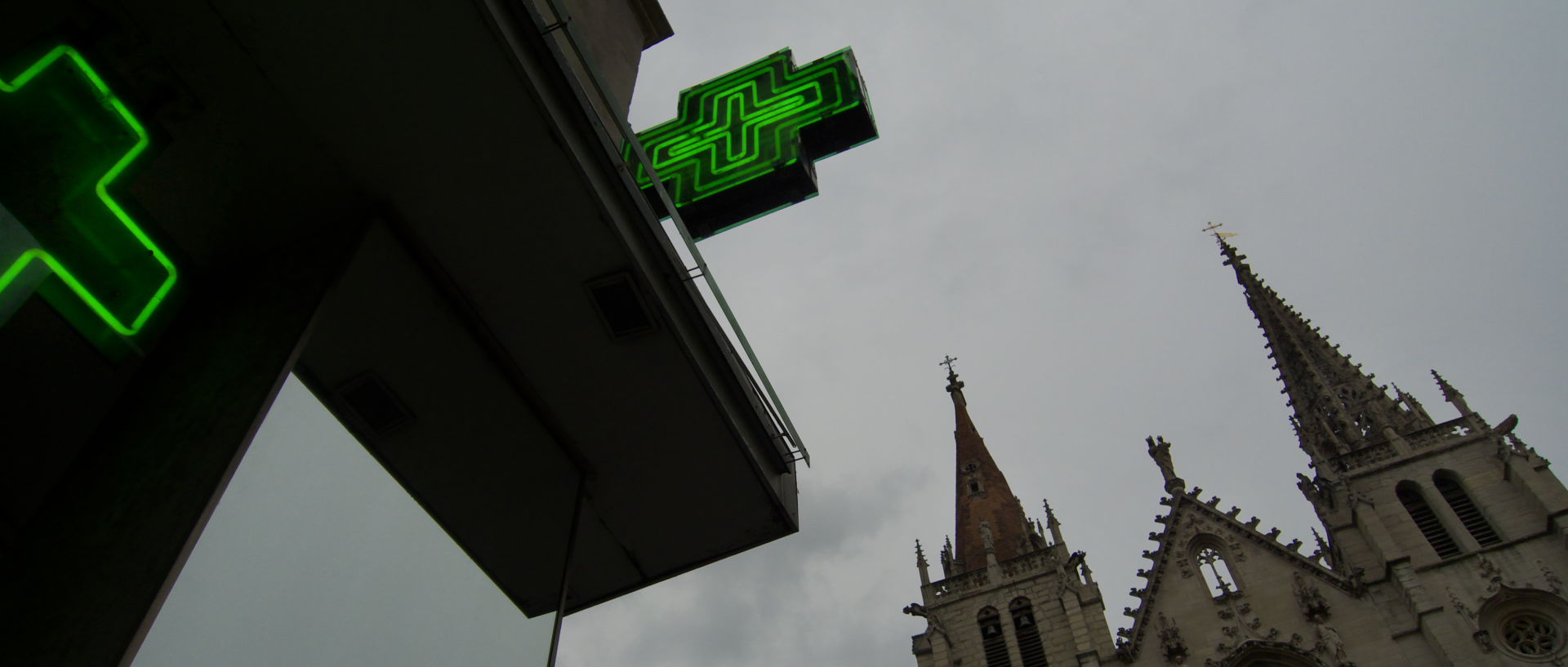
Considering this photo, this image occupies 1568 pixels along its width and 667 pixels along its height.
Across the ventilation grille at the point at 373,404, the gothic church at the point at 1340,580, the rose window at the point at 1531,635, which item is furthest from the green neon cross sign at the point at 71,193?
the rose window at the point at 1531,635

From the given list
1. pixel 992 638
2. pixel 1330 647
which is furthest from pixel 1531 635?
pixel 992 638

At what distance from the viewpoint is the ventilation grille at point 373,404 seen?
531 cm

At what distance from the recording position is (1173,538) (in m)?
27.3

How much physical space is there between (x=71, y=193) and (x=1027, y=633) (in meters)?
27.0

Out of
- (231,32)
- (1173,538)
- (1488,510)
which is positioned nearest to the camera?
(231,32)

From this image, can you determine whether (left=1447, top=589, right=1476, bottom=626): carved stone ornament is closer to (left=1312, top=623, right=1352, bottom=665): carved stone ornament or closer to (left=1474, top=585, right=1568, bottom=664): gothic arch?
(left=1474, top=585, right=1568, bottom=664): gothic arch

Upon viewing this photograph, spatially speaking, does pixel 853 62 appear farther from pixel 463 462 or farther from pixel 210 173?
pixel 210 173

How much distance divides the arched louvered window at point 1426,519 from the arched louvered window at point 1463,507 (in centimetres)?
50

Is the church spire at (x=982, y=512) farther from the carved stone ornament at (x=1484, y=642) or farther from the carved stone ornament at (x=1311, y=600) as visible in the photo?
the carved stone ornament at (x=1484, y=642)

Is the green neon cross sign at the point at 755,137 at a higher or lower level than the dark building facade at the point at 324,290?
lower

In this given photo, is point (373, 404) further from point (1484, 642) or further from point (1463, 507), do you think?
point (1463, 507)

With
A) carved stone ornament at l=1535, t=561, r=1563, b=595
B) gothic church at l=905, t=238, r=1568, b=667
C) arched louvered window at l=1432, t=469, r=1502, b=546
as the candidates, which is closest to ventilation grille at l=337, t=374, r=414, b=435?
gothic church at l=905, t=238, r=1568, b=667

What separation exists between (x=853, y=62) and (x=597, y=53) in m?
2.33

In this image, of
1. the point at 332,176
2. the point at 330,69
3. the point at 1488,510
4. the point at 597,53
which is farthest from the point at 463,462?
the point at 1488,510
